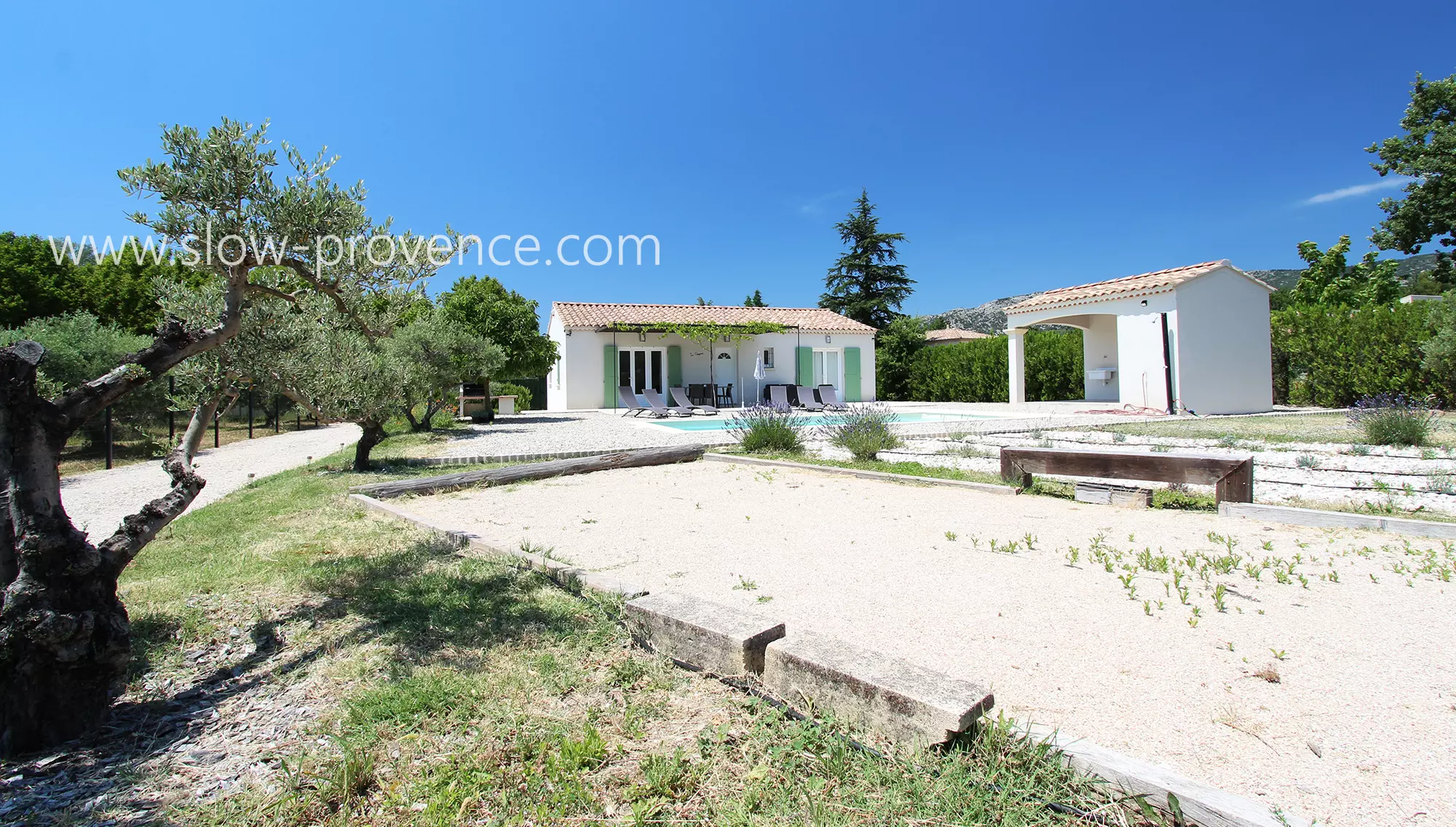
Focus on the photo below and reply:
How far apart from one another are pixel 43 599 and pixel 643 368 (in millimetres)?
19240

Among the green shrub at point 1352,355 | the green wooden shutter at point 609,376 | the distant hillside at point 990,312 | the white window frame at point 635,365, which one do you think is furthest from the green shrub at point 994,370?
the distant hillside at point 990,312

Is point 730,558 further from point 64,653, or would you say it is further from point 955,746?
point 64,653

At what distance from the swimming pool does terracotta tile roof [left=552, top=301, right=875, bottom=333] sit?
554 centimetres

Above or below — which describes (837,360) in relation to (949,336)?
below

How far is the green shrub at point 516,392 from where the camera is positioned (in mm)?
20266

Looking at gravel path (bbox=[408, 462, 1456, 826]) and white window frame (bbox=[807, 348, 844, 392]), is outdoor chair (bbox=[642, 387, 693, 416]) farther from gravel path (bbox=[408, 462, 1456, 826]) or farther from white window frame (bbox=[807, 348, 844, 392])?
gravel path (bbox=[408, 462, 1456, 826])

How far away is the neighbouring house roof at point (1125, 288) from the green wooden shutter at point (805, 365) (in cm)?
682

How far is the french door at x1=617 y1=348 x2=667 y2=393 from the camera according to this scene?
20969mm

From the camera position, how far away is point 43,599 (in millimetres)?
2027

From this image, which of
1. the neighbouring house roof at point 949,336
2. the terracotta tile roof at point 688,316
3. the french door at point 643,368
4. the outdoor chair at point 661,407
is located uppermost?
the neighbouring house roof at point 949,336

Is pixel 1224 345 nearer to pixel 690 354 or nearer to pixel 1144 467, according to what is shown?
pixel 1144 467

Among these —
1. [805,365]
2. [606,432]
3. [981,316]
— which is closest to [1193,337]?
[805,365]

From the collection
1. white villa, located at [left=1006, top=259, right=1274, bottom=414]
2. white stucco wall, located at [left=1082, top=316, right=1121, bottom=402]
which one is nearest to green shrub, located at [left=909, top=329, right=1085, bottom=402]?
white stucco wall, located at [left=1082, top=316, right=1121, bottom=402]

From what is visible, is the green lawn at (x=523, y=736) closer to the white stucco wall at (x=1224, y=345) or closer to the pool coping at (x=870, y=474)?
the pool coping at (x=870, y=474)
